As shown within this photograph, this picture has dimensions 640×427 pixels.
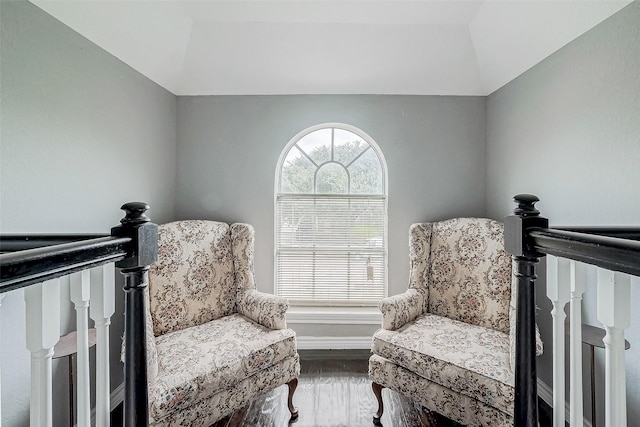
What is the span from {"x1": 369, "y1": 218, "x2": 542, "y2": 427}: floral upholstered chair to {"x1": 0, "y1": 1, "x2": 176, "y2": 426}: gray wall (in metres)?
1.73

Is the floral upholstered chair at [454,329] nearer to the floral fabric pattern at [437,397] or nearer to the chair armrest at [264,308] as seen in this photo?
the floral fabric pattern at [437,397]

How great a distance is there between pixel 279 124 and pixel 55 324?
7.08 ft

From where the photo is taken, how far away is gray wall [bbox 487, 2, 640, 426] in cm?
137

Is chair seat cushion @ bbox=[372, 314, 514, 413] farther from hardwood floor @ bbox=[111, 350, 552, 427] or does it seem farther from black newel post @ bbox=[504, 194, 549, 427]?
black newel post @ bbox=[504, 194, 549, 427]

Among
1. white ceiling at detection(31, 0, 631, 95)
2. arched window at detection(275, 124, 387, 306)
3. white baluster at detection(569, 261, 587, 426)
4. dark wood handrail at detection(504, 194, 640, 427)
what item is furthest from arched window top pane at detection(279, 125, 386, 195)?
white baluster at detection(569, 261, 587, 426)

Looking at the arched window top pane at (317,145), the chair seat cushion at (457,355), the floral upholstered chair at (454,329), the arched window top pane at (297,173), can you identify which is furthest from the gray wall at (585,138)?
the arched window top pane at (297,173)

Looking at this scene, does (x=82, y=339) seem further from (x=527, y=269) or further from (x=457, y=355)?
(x=457, y=355)

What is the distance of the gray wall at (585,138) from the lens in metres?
1.37

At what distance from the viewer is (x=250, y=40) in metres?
2.24

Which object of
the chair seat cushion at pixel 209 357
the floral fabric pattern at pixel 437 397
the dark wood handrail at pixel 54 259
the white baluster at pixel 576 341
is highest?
the dark wood handrail at pixel 54 259

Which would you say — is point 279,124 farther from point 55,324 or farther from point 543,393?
point 543,393

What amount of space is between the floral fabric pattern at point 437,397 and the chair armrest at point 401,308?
23cm

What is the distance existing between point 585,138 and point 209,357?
7.53ft

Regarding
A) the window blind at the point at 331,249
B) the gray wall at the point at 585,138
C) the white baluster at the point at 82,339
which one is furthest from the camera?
the window blind at the point at 331,249
